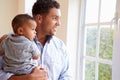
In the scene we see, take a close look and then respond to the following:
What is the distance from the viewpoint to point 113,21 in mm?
1911

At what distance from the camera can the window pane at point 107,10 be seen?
203 centimetres

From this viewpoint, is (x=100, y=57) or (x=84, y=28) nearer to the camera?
(x=100, y=57)

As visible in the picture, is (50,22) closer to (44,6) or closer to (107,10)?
(44,6)

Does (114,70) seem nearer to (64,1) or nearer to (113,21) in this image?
(113,21)

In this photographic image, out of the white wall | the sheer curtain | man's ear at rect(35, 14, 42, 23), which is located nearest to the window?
the sheer curtain

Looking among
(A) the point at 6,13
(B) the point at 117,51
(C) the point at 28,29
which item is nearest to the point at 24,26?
(C) the point at 28,29

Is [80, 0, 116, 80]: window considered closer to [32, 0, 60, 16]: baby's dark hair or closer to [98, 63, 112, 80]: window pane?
[98, 63, 112, 80]: window pane

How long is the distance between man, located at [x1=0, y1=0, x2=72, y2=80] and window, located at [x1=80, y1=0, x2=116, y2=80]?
432 millimetres

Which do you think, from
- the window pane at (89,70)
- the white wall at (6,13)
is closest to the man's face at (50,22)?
the window pane at (89,70)

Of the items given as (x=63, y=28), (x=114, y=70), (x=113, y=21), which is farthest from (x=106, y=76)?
(x=63, y=28)

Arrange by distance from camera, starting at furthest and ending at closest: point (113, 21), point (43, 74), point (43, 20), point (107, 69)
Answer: point (107, 69) < point (113, 21) < point (43, 20) < point (43, 74)

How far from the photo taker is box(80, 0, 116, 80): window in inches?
80.8

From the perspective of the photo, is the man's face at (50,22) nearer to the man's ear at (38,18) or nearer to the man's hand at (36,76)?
the man's ear at (38,18)

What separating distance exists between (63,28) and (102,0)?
517 mm
